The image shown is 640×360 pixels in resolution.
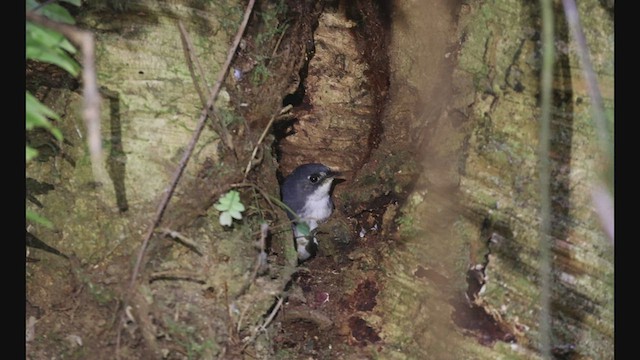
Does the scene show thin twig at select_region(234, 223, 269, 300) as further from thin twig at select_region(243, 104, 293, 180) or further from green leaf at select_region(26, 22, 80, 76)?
green leaf at select_region(26, 22, 80, 76)

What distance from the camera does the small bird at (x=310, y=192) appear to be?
4625 mm

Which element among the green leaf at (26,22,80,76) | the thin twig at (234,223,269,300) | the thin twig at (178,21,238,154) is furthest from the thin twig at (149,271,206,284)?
the green leaf at (26,22,80,76)

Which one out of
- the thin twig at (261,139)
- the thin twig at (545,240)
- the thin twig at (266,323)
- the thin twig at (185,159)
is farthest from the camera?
the thin twig at (261,139)

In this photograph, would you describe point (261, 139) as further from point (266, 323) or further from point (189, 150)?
point (266, 323)

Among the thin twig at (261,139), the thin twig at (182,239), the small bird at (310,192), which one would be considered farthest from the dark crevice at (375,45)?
the thin twig at (182,239)

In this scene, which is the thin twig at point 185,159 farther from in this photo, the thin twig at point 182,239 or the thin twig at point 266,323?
the thin twig at point 266,323

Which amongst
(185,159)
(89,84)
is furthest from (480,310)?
(89,84)

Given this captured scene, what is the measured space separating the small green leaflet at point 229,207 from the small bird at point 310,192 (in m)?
1.50

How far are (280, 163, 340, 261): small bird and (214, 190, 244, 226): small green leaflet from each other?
4.91 ft

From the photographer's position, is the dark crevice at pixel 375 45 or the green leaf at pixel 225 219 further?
the dark crevice at pixel 375 45

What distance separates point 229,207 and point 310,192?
1900 millimetres

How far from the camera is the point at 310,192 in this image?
188 inches

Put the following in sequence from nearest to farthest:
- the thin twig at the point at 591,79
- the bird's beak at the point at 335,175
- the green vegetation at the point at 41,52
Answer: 1. the green vegetation at the point at 41,52
2. the thin twig at the point at 591,79
3. the bird's beak at the point at 335,175

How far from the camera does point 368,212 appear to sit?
3918 millimetres
